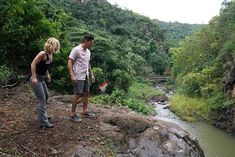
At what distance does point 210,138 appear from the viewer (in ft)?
82.8

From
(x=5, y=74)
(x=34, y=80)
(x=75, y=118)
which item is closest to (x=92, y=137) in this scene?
(x=75, y=118)

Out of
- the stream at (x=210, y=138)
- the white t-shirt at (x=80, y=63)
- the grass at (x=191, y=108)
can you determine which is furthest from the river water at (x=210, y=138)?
the white t-shirt at (x=80, y=63)

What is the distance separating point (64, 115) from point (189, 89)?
1172 inches

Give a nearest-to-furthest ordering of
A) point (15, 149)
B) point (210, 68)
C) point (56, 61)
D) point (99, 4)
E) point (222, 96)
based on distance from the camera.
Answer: point (15, 149)
point (56, 61)
point (222, 96)
point (210, 68)
point (99, 4)

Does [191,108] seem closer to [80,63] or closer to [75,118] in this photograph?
[75,118]

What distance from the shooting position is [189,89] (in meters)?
37.1

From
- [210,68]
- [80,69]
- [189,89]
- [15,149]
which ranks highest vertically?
[80,69]

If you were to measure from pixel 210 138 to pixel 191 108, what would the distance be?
7.42m

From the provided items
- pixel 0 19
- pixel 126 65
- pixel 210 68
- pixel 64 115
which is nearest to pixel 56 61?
pixel 0 19

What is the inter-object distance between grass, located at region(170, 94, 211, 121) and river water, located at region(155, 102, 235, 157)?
0.70m

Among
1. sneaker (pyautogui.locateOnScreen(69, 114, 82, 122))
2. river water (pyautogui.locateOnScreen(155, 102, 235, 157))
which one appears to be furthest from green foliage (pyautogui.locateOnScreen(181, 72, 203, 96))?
sneaker (pyautogui.locateOnScreen(69, 114, 82, 122))

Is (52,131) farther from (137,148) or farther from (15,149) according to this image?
(137,148)

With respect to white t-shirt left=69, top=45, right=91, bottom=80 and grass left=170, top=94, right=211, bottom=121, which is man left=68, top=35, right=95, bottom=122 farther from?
grass left=170, top=94, right=211, bottom=121

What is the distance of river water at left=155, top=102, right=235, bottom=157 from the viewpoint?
22.0 metres
